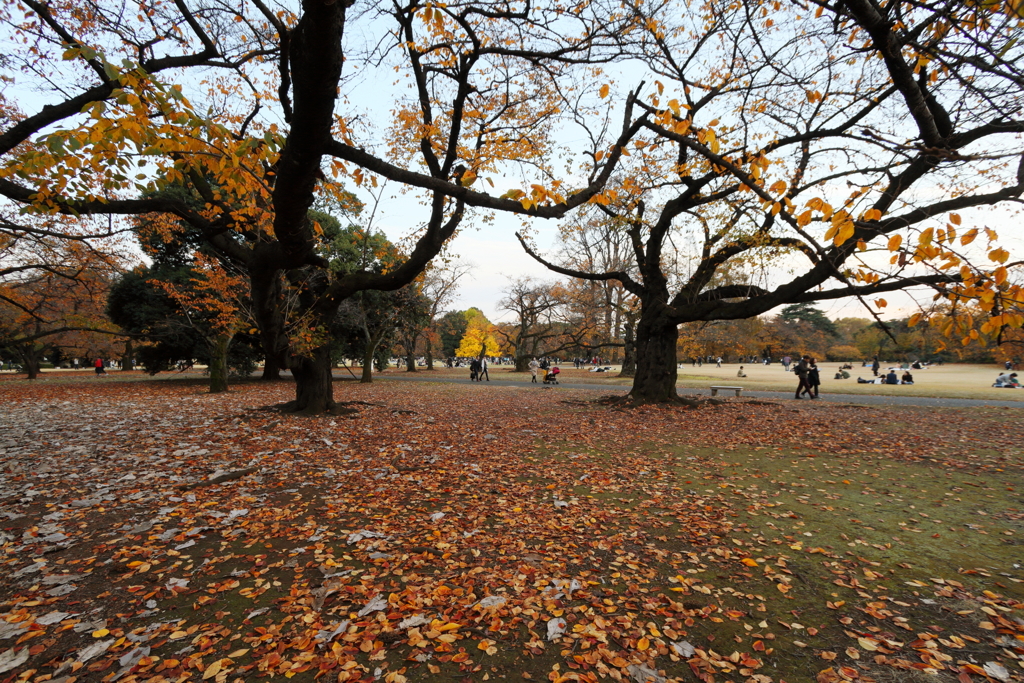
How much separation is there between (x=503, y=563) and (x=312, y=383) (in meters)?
8.66

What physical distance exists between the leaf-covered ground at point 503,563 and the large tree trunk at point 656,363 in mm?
5970

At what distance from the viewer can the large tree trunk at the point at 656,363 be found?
1365cm

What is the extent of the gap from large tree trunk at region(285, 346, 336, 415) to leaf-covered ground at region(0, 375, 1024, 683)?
311cm

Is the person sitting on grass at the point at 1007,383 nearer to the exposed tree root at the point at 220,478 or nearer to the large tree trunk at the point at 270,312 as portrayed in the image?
the large tree trunk at the point at 270,312

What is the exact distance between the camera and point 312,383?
425 inches

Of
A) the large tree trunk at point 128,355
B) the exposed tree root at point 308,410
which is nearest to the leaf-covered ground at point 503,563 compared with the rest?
the exposed tree root at point 308,410

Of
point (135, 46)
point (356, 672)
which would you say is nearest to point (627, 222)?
point (135, 46)

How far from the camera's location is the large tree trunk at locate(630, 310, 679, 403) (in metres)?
13.6

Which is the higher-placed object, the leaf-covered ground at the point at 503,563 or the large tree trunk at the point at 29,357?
the large tree trunk at the point at 29,357

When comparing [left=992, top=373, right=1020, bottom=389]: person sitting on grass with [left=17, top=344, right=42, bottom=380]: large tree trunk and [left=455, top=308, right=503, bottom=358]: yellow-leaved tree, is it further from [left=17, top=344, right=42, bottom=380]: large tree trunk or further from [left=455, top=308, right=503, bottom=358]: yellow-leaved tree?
[left=17, top=344, right=42, bottom=380]: large tree trunk

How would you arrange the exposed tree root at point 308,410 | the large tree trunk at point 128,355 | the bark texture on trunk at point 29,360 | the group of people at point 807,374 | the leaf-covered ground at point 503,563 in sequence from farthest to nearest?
1. the large tree trunk at point 128,355
2. the bark texture on trunk at point 29,360
3. the group of people at point 807,374
4. the exposed tree root at point 308,410
5. the leaf-covered ground at point 503,563

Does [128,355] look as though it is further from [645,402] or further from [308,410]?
[645,402]

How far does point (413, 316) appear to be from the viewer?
87.2ft

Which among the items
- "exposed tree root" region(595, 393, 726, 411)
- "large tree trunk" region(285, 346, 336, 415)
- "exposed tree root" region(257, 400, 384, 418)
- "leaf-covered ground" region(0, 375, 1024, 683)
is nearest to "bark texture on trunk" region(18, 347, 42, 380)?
"exposed tree root" region(257, 400, 384, 418)
